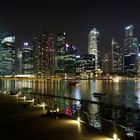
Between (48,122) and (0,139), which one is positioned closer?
(0,139)

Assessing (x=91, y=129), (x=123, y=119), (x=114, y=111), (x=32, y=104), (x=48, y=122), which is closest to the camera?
(x=91, y=129)

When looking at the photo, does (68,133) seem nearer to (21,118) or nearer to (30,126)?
(30,126)

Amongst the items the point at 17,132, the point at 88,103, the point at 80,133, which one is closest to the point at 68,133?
the point at 80,133

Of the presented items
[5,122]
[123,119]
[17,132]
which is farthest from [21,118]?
[123,119]

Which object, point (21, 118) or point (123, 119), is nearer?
point (21, 118)

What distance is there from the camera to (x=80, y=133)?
14727 millimetres

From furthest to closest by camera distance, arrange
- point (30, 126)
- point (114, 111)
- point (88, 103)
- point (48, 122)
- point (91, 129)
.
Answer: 1. point (88, 103)
2. point (114, 111)
3. point (48, 122)
4. point (30, 126)
5. point (91, 129)

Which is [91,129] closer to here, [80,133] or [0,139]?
[80,133]

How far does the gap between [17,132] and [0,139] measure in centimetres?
195

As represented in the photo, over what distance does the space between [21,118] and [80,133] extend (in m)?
7.23

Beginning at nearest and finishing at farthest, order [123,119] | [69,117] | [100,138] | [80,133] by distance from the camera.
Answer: [100,138] < [80,133] < [69,117] < [123,119]

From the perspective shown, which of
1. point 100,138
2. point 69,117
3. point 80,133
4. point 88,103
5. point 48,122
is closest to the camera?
point 100,138

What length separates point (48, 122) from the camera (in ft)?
60.5

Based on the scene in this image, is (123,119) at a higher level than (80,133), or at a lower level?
lower
